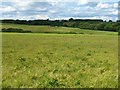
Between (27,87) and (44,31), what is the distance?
97013mm

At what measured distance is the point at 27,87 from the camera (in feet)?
32.8

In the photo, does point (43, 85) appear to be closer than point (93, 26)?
Yes

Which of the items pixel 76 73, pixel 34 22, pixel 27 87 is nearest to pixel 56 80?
pixel 27 87

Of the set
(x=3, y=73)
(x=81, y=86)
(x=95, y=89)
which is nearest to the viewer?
(x=95, y=89)

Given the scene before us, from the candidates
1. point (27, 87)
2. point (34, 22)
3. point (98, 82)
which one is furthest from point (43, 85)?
point (34, 22)

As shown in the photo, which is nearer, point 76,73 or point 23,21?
point 76,73

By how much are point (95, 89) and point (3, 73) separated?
4.69 meters

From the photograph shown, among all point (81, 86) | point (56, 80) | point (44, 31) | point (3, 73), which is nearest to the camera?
point (81, 86)

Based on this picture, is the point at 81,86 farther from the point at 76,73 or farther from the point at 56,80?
the point at 76,73

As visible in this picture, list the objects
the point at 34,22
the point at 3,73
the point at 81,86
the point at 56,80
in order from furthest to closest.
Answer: the point at 34,22 → the point at 3,73 → the point at 56,80 → the point at 81,86

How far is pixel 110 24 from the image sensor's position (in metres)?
125

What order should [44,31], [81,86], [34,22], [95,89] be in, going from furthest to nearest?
[34,22] < [44,31] < [81,86] < [95,89]

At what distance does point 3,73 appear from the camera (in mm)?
12609

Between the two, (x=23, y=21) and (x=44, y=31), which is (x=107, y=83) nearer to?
(x=44, y=31)
